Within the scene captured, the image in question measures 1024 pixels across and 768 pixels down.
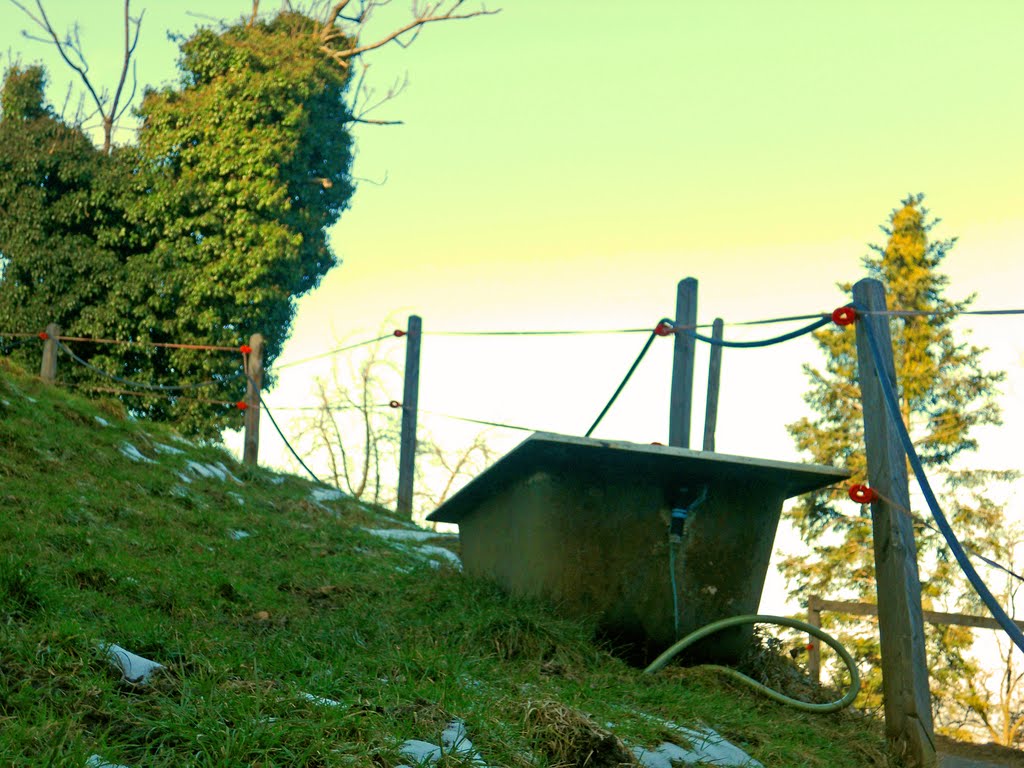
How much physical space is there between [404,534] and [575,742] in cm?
737

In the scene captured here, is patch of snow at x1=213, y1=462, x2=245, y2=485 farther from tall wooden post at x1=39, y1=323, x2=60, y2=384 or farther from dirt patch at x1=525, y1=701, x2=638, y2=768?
dirt patch at x1=525, y1=701, x2=638, y2=768

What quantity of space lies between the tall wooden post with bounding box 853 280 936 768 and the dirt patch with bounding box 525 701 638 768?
6.55ft

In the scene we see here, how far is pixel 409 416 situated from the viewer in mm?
12789

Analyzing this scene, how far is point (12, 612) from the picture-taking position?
4148 mm

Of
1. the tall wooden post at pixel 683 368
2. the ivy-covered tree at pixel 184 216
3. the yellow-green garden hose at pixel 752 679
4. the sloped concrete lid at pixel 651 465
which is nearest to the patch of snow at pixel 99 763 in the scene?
the sloped concrete lid at pixel 651 465

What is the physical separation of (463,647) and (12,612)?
1942mm

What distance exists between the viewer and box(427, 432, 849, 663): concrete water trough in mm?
5340

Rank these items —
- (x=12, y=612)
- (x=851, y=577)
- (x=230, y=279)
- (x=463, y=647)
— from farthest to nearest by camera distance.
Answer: (x=851, y=577) → (x=230, y=279) → (x=463, y=647) → (x=12, y=612)

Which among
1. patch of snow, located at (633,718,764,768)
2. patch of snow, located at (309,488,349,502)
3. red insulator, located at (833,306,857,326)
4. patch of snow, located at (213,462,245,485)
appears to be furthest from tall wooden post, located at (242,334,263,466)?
patch of snow, located at (633,718,764,768)

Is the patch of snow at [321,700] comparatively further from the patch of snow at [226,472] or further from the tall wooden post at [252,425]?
the tall wooden post at [252,425]

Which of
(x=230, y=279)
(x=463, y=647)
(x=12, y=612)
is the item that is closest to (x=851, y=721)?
(x=463, y=647)

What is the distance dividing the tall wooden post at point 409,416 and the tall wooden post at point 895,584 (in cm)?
806

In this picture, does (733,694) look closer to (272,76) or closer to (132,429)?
(132,429)

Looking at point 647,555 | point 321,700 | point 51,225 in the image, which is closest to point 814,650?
point 647,555
